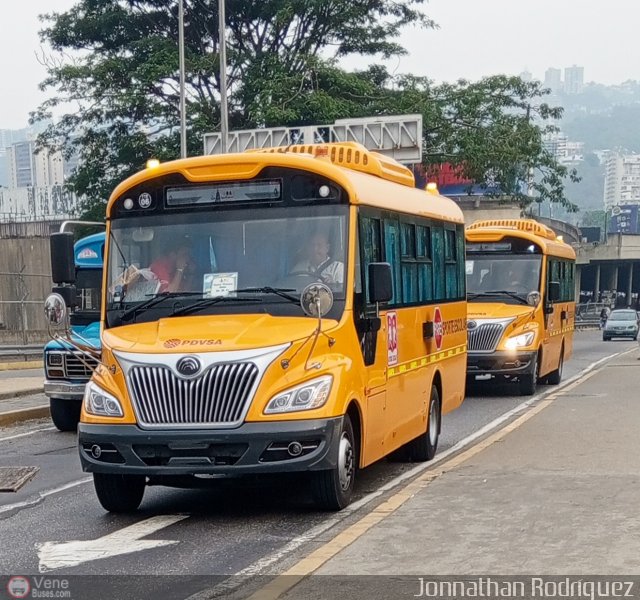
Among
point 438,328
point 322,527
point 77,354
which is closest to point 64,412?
point 77,354

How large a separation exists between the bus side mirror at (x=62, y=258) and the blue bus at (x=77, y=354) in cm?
381

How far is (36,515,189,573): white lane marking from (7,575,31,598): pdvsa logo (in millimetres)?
233

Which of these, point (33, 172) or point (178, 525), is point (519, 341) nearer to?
point (178, 525)

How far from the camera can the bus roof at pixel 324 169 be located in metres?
9.56

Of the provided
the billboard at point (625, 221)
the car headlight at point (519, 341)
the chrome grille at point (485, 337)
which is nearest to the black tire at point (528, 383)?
the car headlight at point (519, 341)

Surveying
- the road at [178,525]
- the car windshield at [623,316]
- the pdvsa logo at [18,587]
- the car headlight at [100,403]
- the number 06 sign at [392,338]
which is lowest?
the car windshield at [623,316]

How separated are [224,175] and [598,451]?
15.4 ft

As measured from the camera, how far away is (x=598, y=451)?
459 inches

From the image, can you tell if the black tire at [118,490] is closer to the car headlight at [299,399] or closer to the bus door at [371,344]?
the car headlight at [299,399]

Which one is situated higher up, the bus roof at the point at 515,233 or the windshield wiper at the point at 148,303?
the bus roof at the point at 515,233

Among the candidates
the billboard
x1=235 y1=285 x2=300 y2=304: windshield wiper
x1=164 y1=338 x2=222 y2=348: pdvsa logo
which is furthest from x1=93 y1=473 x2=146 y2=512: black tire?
the billboard

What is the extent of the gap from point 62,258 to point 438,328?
161 inches

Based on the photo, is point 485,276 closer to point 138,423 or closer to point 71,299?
point 71,299

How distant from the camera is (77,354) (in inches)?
570
